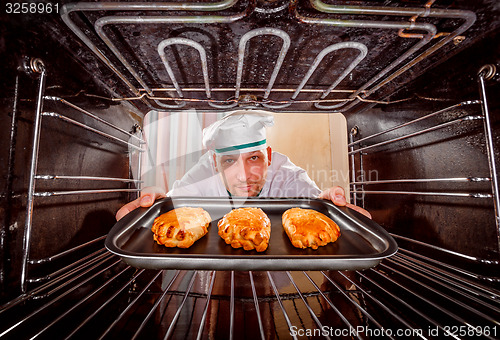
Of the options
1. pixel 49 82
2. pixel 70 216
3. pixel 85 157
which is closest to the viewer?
pixel 49 82

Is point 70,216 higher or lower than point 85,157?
lower

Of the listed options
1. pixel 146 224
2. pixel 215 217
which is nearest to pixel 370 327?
pixel 215 217

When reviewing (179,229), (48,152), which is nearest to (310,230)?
(179,229)

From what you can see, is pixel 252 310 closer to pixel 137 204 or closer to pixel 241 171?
pixel 137 204

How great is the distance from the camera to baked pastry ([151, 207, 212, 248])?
107cm

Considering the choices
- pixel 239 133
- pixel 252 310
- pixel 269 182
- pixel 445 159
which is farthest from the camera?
pixel 269 182

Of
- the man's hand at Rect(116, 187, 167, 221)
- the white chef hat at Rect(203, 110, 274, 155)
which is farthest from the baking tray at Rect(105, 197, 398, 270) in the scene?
the white chef hat at Rect(203, 110, 274, 155)

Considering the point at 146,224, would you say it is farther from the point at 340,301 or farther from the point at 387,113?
the point at 387,113

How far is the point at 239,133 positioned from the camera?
2.28 metres

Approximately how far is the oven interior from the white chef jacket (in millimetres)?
1575

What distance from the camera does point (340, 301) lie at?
0.96 m

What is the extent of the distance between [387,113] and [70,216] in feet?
5.99

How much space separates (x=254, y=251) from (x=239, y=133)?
143 cm

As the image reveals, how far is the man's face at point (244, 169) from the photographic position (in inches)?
89.5
